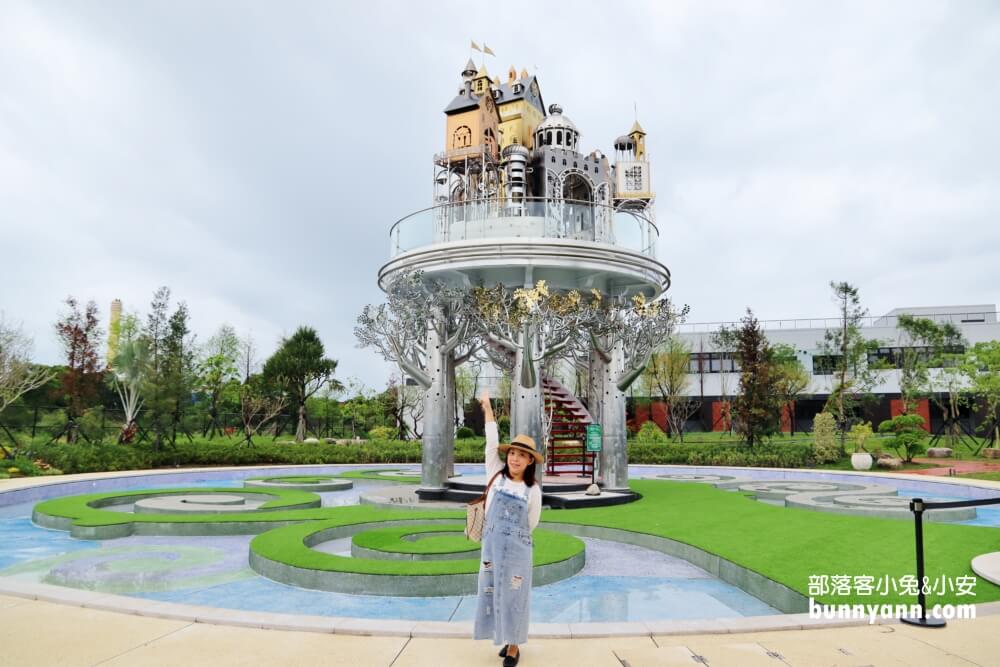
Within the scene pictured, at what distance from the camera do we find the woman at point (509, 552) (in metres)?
5.07

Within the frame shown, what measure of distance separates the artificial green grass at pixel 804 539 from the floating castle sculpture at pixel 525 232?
2880mm

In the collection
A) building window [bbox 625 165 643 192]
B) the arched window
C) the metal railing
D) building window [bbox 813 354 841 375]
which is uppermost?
the arched window

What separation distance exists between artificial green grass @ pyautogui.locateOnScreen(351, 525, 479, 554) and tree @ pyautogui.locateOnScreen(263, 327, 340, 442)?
31.4 metres

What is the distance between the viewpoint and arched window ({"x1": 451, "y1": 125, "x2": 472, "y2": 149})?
17531 millimetres

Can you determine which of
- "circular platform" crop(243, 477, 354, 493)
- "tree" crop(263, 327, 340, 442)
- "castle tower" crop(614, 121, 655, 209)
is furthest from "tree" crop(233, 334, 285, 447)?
"castle tower" crop(614, 121, 655, 209)

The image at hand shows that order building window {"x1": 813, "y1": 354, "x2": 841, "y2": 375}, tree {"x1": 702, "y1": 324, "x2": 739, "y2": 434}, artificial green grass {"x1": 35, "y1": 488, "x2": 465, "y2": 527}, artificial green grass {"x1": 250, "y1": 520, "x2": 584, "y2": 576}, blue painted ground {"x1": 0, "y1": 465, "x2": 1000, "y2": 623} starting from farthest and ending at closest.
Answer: tree {"x1": 702, "y1": 324, "x2": 739, "y2": 434} → building window {"x1": 813, "y1": 354, "x2": 841, "y2": 375} → artificial green grass {"x1": 35, "y1": 488, "x2": 465, "y2": 527} → artificial green grass {"x1": 250, "y1": 520, "x2": 584, "y2": 576} → blue painted ground {"x1": 0, "y1": 465, "x2": 1000, "y2": 623}

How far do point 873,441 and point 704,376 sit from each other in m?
15.3

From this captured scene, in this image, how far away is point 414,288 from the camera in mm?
16375

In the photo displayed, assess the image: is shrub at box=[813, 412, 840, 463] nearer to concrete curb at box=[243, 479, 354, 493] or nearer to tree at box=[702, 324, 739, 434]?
tree at box=[702, 324, 739, 434]

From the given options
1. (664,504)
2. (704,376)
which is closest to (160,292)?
(664,504)

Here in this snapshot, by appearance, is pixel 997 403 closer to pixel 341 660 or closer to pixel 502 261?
pixel 502 261

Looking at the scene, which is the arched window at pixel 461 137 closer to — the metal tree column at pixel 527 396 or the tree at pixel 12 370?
the metal tree column at pixel 527 396

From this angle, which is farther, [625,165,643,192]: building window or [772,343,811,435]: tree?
[772,343,811,435]: tree

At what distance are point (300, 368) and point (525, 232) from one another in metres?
30.4
